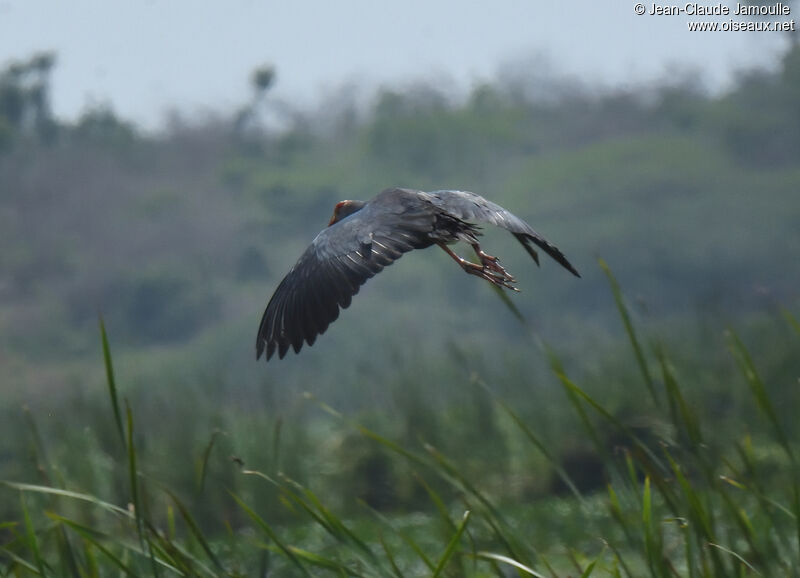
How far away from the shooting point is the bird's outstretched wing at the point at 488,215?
196cm

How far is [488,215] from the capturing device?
207 centimetres

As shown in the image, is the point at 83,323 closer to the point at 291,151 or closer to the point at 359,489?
the point at 291,151

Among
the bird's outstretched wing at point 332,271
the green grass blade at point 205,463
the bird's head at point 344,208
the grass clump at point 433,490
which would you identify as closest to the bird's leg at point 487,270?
the bird's outstretched wing at point 332,271

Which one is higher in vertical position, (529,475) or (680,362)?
(680,362)

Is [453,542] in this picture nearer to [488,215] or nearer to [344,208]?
[488,215]

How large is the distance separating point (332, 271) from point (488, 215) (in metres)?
0.32

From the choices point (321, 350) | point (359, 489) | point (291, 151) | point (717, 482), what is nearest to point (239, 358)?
point (321, 350)

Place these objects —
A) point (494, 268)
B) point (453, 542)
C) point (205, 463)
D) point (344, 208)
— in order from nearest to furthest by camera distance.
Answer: point (453, 542), point (205, 463), point (494, 268), point (344, 208)

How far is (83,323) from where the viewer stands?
12914 millimetres

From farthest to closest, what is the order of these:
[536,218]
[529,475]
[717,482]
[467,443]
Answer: [536,218] < [529,475] < [467,443] < [717,482]

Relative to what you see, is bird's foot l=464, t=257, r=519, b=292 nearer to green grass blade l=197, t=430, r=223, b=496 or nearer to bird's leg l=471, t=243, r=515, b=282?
bird's leg l=471, t=243, r=515, b=282

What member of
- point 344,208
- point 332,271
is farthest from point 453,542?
point 344,208

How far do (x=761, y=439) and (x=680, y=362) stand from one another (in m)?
0.77

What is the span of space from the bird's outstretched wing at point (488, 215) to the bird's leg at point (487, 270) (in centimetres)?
8
